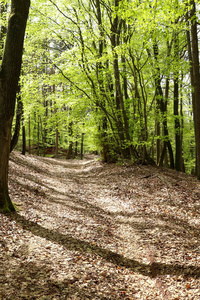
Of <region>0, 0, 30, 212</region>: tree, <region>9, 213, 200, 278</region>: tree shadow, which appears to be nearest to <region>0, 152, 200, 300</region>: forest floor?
<region>9, 213, 200, 278</region>: tree shadow

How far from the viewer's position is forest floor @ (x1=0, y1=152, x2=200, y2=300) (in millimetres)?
3883

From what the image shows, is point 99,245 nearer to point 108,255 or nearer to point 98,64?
point 108,255

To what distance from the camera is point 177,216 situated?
7.62 metres

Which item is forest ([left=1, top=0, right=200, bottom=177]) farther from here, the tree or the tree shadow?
the tree shadow

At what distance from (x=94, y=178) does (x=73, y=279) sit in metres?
10.2

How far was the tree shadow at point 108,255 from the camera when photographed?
452cm

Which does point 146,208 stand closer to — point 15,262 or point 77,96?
point 15,262

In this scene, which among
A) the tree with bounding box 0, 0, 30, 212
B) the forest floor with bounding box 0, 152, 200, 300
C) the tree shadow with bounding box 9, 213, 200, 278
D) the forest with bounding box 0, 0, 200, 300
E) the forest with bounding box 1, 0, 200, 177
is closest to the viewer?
the forest floor with bounding box 0, 152, 200, 300

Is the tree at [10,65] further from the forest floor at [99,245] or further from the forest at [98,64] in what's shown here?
the forest at [98,64]

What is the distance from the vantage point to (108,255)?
5.12m

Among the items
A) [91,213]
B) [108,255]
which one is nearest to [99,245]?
[108,255]

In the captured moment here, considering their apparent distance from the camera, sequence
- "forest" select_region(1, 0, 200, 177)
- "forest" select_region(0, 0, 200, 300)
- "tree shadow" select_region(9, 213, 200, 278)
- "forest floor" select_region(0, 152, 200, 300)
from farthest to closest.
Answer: "forest" select_region(1, 0, 200, 177) < "tree shadow" select_region(9, 213, 200, 278) < "forest" select_region(0, 0, 200, 300) < "forest floor" select_region(0, 152, 200, 300)

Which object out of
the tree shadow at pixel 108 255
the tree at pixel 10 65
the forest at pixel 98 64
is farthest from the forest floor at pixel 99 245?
the forest at pixel 98 64

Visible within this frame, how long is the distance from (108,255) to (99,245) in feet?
1.50
